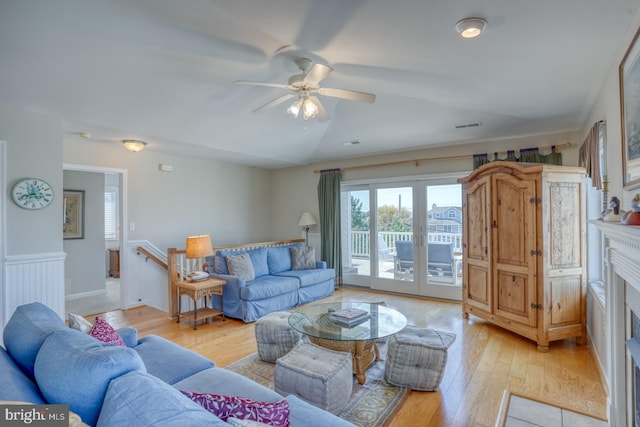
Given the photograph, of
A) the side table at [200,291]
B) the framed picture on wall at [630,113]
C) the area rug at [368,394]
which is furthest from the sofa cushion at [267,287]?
the framed picture on wall at [630,113]

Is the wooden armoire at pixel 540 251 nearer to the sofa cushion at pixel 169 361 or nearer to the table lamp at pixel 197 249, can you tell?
the sofa cushion at pixel 169 361

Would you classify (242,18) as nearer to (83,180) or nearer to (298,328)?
(298,328)

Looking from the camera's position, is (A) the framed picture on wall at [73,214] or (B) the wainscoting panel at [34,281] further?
A: (A) the framed picture on wall at [73,214]

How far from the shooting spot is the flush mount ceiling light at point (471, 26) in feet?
6.45

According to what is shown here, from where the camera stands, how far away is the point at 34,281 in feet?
11.3

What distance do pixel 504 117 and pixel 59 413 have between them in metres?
Answer: 4.58

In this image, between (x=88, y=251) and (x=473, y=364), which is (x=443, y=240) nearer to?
(x=473, y=364)

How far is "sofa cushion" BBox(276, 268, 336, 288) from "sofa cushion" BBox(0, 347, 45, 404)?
376 centimetres

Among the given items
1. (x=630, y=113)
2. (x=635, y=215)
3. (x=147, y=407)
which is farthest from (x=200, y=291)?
(x=630, y=113)

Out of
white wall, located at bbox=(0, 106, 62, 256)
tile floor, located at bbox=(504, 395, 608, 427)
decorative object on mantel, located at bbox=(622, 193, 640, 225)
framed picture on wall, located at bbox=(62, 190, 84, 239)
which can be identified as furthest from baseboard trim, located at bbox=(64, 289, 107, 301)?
decorative object on mantel, located at bbox=(622, 193, 640, 225)

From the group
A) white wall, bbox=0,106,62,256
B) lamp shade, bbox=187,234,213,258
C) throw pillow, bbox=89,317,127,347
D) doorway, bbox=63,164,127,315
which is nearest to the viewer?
throw pillow, bbox=89,317,127,347

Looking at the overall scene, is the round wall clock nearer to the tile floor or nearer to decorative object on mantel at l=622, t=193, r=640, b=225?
the tile floor

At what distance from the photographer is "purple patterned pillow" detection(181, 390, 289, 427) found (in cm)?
110

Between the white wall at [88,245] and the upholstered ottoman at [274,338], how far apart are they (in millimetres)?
4545
